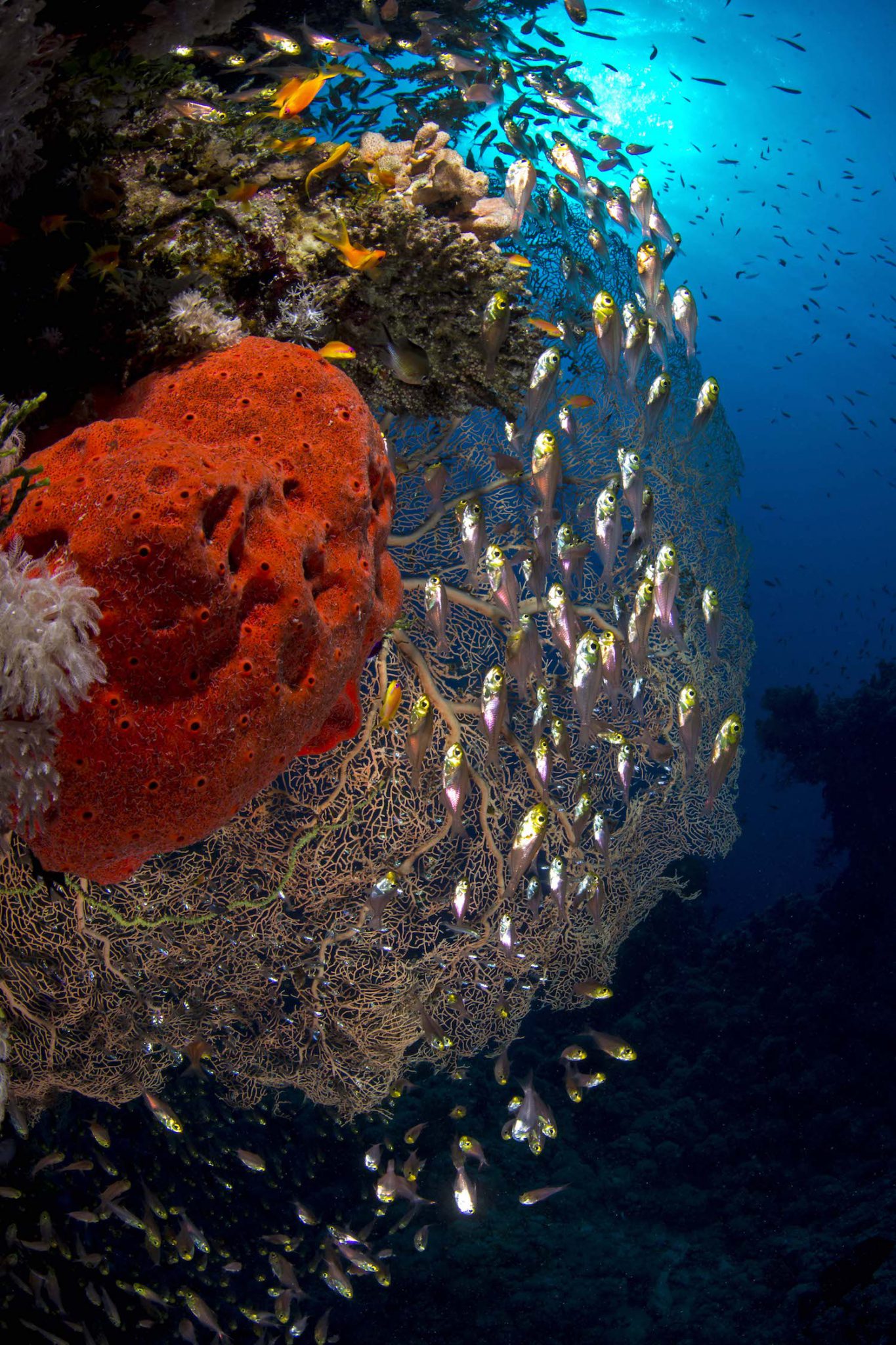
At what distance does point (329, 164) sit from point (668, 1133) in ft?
45.9

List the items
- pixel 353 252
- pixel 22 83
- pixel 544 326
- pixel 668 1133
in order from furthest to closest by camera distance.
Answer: pixel 668 1133 → pixel 544 326 → pixel 22 83 → pixel 353 252

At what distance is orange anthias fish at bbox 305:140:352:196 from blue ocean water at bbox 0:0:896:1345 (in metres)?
2.55

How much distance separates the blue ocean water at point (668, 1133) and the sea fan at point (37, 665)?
4069 millimetres

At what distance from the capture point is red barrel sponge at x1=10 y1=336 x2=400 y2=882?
2.18 m

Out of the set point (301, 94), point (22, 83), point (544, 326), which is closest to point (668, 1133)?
point (544, 326)

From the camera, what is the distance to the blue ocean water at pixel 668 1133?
7730mm

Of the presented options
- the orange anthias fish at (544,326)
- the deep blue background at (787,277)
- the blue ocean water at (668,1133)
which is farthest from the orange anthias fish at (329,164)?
the deep blue background at (787,277)

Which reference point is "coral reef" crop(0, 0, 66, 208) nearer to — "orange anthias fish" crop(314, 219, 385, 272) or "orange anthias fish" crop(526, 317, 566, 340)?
"orange anthias fish" crop(314, 219, 385, 272)

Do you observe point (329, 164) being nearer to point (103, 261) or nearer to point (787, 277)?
point (103, 261)

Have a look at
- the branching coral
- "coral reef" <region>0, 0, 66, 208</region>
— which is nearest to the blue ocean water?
the branching coral

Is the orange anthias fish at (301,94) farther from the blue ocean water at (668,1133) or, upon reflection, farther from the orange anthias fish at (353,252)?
the blue ocean water at (668,1133)

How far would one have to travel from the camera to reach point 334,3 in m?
6.29

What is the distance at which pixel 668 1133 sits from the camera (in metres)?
11.4

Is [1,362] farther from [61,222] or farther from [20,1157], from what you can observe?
[20,1157]
